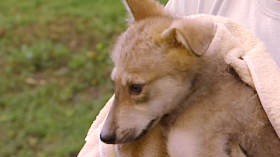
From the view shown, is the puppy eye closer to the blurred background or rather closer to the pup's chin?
the pup's chin

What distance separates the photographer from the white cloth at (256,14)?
1866 millimetres

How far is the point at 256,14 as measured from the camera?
6.34 ft

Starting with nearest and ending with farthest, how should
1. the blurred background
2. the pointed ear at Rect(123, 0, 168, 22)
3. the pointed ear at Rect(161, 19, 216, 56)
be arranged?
the pointed ear at Rect(161, 19, 216, 56)
the pointed ear at Rect(123, 0, 168, 22)
the blurred background

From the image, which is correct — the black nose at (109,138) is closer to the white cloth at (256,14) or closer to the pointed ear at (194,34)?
the pointed ear at (194,34)

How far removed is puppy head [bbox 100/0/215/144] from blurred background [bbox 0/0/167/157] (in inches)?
71.1

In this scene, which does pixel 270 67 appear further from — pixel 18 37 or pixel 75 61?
pixel 18 37

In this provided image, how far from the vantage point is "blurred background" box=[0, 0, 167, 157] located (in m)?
3.93

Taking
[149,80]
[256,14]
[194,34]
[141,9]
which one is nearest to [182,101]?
[149,80]

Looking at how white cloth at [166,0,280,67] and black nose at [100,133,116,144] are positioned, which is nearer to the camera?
black nose at [100,133,116,144]

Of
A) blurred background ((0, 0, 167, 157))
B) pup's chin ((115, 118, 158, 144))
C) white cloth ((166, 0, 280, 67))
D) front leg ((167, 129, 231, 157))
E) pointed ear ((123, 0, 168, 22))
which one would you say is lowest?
blurred background ((0, 0, 167, 157))

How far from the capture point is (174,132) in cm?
165

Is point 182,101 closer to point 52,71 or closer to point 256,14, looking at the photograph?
point 256,14

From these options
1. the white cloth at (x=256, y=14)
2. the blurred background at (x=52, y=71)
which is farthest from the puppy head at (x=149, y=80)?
the blurred background at (x=52, y=71)

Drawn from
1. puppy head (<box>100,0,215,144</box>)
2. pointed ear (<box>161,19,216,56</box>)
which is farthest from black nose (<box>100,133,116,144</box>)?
pointed ear (<box>161,19,216,56</box>)
